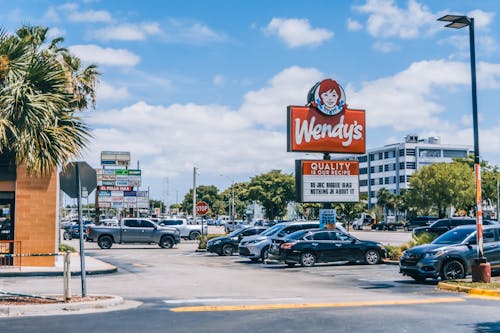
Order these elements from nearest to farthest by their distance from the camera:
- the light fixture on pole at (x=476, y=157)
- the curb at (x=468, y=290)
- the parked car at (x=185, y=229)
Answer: the curb at (x=468, y=290)
the light fixture on pole at (x=476, y=157)
the parked car at (x=185, y=229)

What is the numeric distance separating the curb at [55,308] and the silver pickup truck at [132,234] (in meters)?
27.2

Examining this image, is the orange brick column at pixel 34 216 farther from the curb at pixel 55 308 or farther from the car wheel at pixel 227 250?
the car wheel at pixel 227 250

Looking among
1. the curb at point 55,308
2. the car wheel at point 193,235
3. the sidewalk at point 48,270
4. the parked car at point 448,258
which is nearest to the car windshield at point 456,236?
the parked car at point 448,258

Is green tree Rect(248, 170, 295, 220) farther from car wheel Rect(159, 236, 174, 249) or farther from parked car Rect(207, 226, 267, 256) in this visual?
parked car Rect(207, 226, 267, 256)

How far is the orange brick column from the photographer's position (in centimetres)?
2255

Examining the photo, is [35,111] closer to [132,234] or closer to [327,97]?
[327,97]

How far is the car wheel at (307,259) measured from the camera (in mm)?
25075

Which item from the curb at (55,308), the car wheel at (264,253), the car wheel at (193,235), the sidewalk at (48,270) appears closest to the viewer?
the curb at (55,308)

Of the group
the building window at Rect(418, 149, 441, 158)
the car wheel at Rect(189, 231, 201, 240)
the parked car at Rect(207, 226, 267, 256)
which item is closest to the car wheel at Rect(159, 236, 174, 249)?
the parked car at Rect(207, 226, 267, 256)

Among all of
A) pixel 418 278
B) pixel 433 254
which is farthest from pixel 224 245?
pixel 433 254

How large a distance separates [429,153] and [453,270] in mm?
123402

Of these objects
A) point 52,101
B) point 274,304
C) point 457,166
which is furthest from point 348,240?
point 457,166

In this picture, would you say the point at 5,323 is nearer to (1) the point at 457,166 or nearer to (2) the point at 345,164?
(2) the point at 345,164

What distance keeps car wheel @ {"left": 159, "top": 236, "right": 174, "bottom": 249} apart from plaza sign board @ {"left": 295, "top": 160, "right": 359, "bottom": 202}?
14.0 meters
